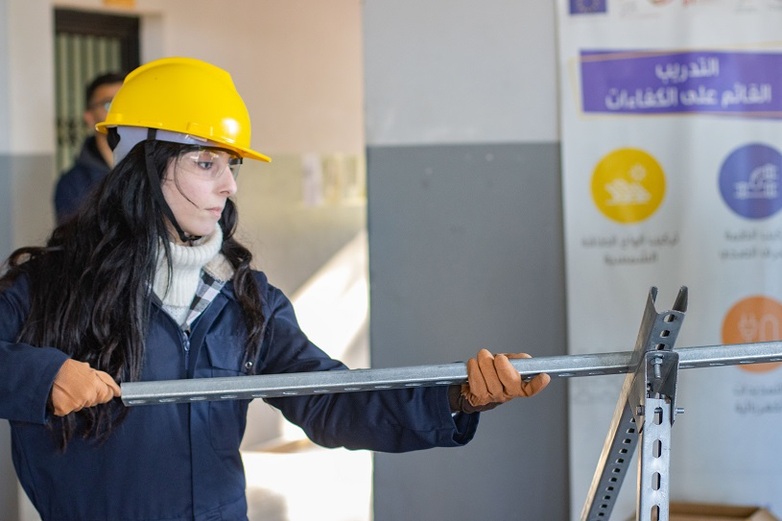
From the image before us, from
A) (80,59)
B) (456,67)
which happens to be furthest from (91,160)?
(80,59)

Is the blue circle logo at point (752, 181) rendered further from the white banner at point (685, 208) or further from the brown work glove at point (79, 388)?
the brown work glove at point (79, 388)

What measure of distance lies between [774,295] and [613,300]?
49cm

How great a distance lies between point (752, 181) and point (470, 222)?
2.84 ft

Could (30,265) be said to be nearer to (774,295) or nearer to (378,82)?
(378,82)

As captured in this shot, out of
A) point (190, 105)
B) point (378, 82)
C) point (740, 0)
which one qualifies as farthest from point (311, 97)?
point (190, 105)

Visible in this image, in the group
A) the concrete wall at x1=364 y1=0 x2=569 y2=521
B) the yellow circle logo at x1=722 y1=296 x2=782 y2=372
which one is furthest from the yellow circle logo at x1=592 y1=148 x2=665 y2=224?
the yellow circle logo at x1=722 y1=296 x2=782 y2=372

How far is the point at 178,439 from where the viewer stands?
6.92 ft

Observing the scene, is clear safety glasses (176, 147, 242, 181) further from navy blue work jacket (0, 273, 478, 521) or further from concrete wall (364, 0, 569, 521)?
concrete wall (364, 0, 569, 521)

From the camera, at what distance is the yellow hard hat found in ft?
7.25

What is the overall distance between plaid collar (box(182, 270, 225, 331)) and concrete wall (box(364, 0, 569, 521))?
1.24 meters

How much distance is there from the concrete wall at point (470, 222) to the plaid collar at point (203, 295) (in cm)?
124

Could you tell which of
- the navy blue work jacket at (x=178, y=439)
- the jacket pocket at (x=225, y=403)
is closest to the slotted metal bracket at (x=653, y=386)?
the navy blue work jacket at (x=178, y=439)

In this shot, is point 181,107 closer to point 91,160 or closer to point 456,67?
point 456,67

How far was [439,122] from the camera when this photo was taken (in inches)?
133
